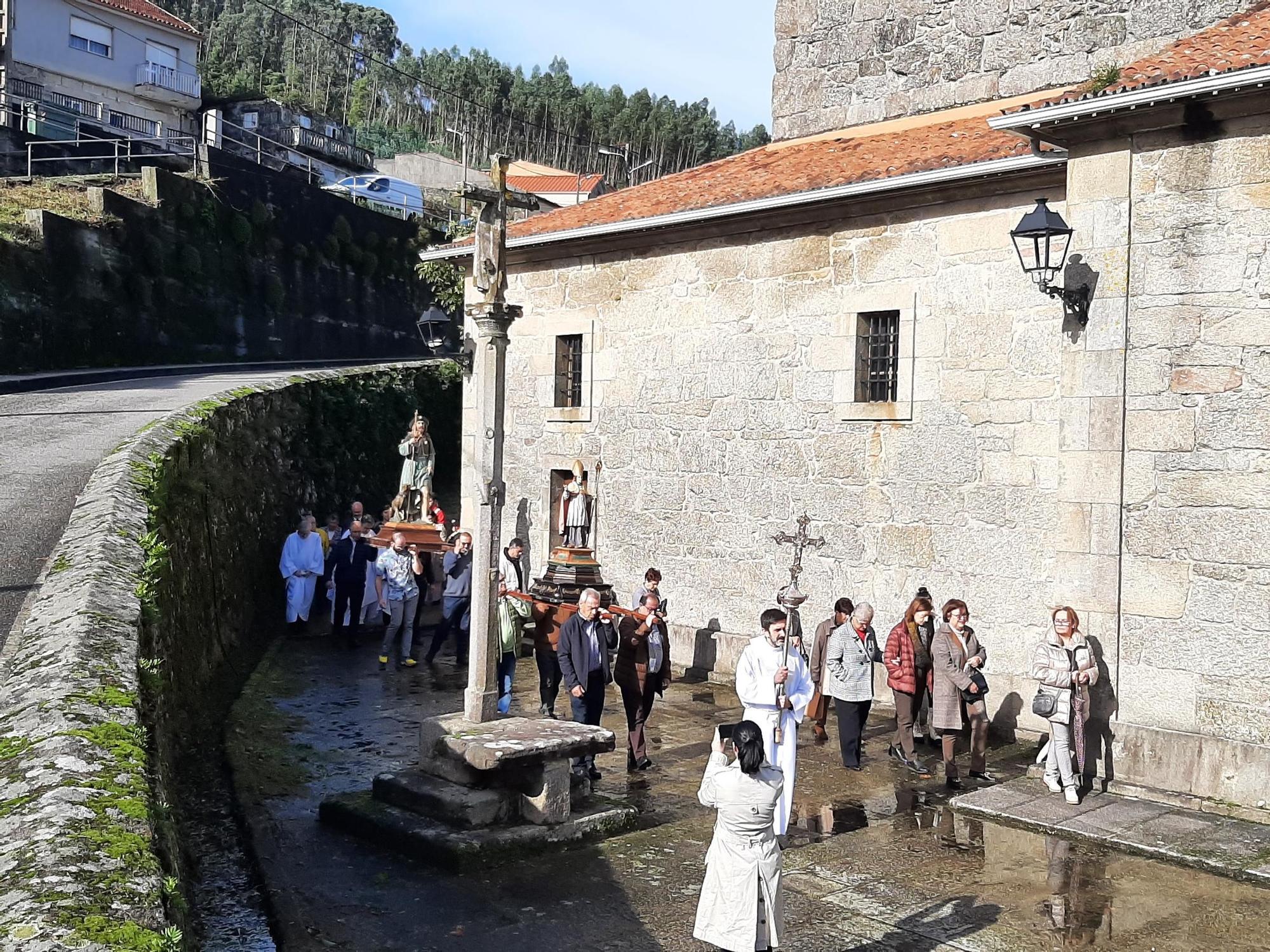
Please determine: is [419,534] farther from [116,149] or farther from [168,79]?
[168,79]

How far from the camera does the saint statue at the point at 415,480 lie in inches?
672

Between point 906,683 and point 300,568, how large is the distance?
844 centimetres

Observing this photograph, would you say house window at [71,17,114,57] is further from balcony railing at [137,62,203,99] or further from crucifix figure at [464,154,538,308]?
crucifix figure at [464,154,538,308]

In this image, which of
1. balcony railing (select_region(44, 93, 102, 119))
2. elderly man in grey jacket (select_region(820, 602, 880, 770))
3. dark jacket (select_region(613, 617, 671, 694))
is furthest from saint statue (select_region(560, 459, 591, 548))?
balcony railing (select_region(44, 93, 102, 119))

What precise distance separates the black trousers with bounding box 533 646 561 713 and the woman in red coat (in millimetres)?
2937

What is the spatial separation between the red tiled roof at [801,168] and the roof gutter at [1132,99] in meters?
1.56

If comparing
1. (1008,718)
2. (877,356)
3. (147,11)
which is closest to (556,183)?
(147,11)

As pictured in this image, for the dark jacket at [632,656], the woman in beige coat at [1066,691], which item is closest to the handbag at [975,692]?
the woman in beige coat at [1066,691]

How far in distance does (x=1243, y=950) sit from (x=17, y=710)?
6.14 meters

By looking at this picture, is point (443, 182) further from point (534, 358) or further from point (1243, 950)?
point (1243, 950)

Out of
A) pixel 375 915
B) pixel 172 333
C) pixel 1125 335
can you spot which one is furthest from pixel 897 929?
pixel 172 333

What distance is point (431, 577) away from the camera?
16.9 meters

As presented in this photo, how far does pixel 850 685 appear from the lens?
10180 millimetres

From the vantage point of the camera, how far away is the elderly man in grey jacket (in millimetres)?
10148
